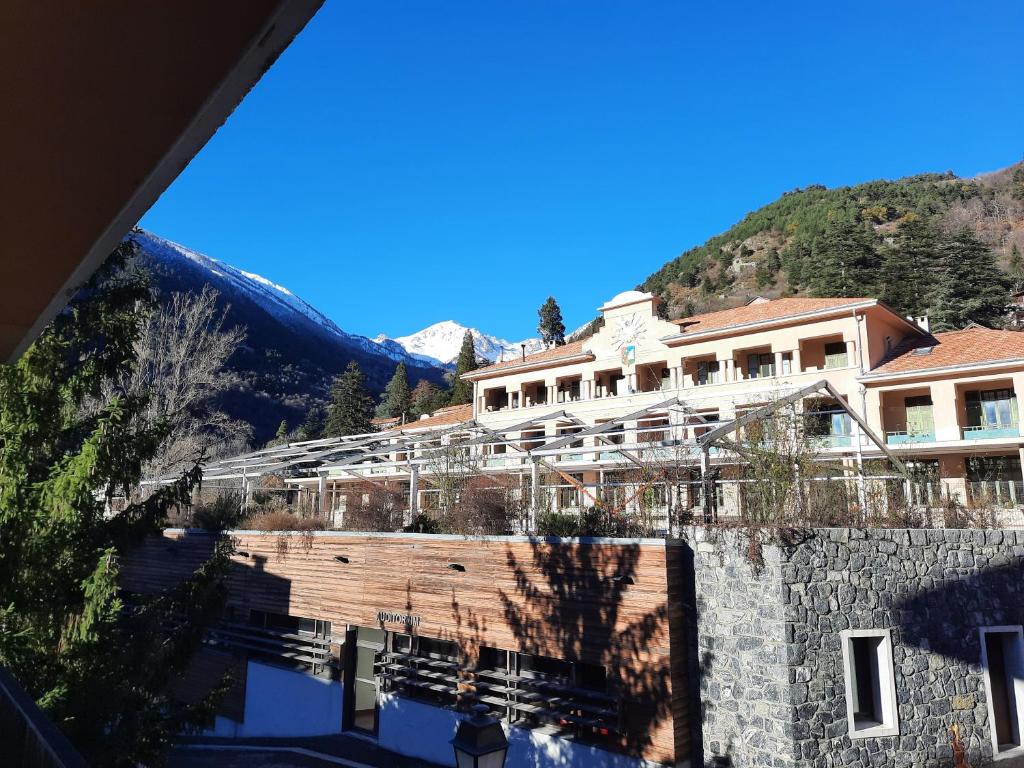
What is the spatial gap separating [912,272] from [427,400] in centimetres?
3678

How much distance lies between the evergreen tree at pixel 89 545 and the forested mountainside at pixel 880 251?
4248 centimetres

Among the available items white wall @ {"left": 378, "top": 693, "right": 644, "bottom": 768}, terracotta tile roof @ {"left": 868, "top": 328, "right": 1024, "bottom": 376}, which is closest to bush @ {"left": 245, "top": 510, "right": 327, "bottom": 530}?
white wall @ {"left": 378, "top": 693, "right": 644, "bottom": 768}

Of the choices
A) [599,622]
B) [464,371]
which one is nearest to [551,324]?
[464,371]

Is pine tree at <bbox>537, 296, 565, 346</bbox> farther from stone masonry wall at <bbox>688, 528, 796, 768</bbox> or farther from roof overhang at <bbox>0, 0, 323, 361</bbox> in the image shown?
roof overhang at <bbox>0, 0, 323, 361</bbox>

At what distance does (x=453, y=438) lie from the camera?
1852 cm

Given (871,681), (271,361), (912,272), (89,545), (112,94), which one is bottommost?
(871,681)

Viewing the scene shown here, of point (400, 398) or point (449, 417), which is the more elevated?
point (400, 398)

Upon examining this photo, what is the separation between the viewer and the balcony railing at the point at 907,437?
24.4 m

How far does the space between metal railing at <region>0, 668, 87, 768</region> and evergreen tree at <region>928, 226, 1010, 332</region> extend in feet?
149

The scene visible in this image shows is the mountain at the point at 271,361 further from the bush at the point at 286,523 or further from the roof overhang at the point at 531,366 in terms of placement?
the bush at the point at 286,523

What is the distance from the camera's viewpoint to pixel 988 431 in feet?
76.7

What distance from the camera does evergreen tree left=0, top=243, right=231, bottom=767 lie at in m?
8.32

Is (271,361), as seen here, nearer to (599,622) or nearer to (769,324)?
(769,324)

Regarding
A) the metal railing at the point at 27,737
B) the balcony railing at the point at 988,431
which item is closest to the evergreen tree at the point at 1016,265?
the balcony railing at the point at 988,431
